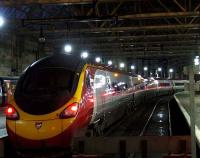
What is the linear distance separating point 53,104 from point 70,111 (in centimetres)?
A: 42

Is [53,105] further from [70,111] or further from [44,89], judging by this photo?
[44,89]

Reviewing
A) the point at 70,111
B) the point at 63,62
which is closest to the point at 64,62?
the point at 63,62

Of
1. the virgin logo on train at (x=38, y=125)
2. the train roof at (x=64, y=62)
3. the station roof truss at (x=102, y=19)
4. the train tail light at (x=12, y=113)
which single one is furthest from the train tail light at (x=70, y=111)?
the station roof truss at (x=102, y=19)

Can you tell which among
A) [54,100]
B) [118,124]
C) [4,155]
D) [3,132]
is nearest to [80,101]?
[54,100]

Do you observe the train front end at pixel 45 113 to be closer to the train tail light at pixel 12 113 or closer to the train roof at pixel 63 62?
the train tail light at pixel 12 113

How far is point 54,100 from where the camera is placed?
33.7 feet

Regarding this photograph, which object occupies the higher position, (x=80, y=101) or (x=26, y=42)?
(x=26, y=42)

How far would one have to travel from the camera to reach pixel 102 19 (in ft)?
59.6

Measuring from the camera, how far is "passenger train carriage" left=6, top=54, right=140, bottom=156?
9.95m

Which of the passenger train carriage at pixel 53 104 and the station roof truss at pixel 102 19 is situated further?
the station roof truss at pixel 102 19

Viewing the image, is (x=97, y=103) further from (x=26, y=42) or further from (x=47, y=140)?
(x=26, y=42)

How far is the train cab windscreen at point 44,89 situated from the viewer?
1020 cm

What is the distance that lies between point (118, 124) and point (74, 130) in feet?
37.9

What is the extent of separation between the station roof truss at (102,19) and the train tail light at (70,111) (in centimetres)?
809
